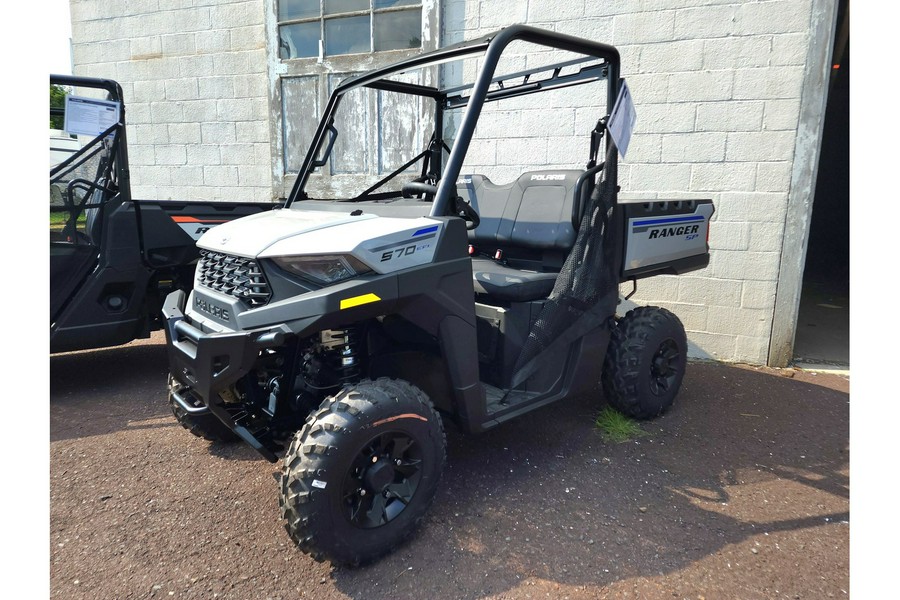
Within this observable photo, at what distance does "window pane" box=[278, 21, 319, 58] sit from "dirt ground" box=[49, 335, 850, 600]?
11.9ft

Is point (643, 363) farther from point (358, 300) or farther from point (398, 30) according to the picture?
point (398, 30)

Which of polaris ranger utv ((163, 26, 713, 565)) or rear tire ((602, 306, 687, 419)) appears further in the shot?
A: rear tire ((602, 306, 687, 419))

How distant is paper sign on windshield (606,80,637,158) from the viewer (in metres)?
2.81

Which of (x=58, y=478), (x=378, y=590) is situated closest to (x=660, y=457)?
(x=378, y=590)

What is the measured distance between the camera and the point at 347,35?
5473 millimetres

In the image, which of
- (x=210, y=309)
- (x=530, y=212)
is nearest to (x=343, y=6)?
(x=530, y=212)

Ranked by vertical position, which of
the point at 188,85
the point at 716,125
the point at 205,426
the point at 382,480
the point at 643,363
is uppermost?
the point at 188,85

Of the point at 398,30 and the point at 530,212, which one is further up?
the point at 398,30

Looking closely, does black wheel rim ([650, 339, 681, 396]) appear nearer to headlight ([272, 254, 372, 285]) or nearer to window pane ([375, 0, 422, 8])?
headlight ([272, 254, 372, 285])

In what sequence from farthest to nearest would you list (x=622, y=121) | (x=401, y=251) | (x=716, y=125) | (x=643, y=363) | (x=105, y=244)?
1. (x=716, y=125)
2. (x=105, y=244)
3. (x=643, y=363)
4. (x=622, y=121)
5. (x=401, y=251)

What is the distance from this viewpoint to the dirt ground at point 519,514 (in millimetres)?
2119

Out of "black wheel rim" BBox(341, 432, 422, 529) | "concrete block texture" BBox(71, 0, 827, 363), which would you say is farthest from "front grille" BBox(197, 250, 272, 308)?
"concrete block texture" BBox(71, 0, 827, 363)

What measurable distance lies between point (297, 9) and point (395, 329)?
4.28 metres

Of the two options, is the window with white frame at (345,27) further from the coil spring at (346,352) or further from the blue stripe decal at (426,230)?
the coil spring at (346,352)
